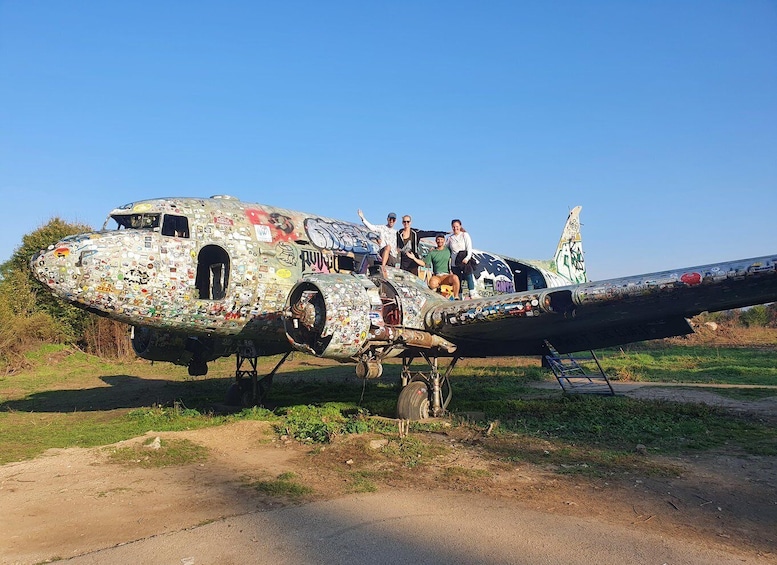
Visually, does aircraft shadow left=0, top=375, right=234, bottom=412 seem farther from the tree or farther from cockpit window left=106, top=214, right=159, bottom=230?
the tree

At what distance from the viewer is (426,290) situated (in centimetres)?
1143

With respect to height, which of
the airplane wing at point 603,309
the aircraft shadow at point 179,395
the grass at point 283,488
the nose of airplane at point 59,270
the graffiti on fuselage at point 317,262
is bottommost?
the grass at point 283,488

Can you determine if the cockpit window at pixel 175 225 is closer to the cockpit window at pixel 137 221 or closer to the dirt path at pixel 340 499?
the cockpit window at pixel 137 221

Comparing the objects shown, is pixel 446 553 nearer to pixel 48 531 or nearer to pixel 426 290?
pixel 48 531

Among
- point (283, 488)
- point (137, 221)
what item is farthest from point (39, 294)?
point (283, 488)

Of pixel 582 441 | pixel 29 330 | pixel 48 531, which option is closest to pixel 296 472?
pixel 48 531

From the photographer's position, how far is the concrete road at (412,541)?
15.0ft

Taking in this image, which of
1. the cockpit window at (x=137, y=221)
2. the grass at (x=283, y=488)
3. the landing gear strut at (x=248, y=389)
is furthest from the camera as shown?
the landing gear strut at (x=248, y=389)

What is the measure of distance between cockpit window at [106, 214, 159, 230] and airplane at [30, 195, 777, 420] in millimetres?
19

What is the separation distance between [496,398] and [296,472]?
890 cm

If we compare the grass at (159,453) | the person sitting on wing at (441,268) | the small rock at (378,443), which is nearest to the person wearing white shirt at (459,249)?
the person sitting on wing at (441,268)

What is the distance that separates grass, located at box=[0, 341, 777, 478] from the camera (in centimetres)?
842

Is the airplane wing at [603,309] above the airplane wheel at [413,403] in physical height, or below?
above

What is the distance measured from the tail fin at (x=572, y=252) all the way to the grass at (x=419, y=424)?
3.95 meters
